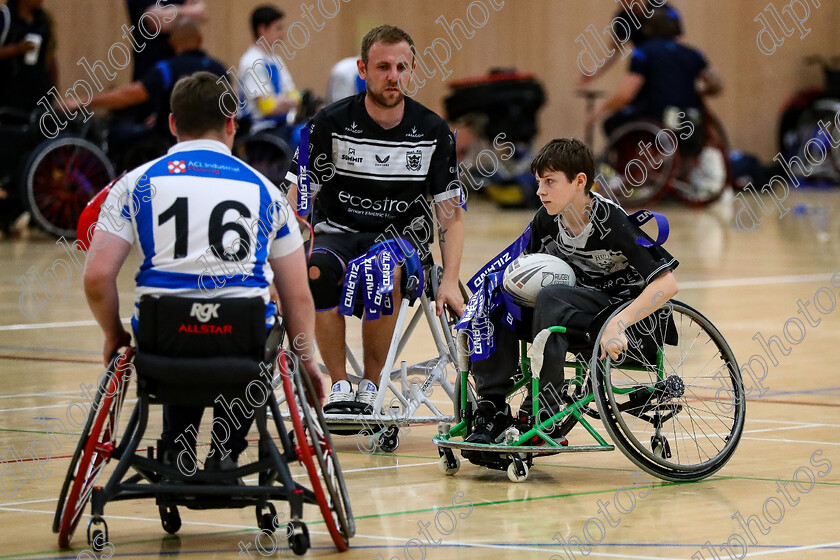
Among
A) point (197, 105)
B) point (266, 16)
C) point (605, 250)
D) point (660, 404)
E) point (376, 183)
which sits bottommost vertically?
point (660, 404)

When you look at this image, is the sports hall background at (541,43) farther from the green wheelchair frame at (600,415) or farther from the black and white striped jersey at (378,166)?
the green wheelchair frame at (600,415)

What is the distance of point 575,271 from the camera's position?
191 inches

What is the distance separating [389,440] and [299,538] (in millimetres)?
1708

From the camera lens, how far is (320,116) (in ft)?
18.2

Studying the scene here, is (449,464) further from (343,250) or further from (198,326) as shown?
(198,326)

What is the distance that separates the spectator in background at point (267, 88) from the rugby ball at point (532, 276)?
9028mm

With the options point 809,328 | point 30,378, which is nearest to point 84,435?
point 30,378

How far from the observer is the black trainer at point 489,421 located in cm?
470

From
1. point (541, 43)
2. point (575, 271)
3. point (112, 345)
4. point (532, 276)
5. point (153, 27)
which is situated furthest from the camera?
point (541, 43)

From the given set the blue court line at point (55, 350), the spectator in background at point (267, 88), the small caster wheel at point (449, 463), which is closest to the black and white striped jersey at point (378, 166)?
the small caster wheel at point (449, 463)

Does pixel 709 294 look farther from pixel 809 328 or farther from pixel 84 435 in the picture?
pixel 84 435

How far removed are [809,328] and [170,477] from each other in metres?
5.73

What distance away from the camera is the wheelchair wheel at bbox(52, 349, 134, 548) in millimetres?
3539

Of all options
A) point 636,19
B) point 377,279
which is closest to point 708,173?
point 636,19
